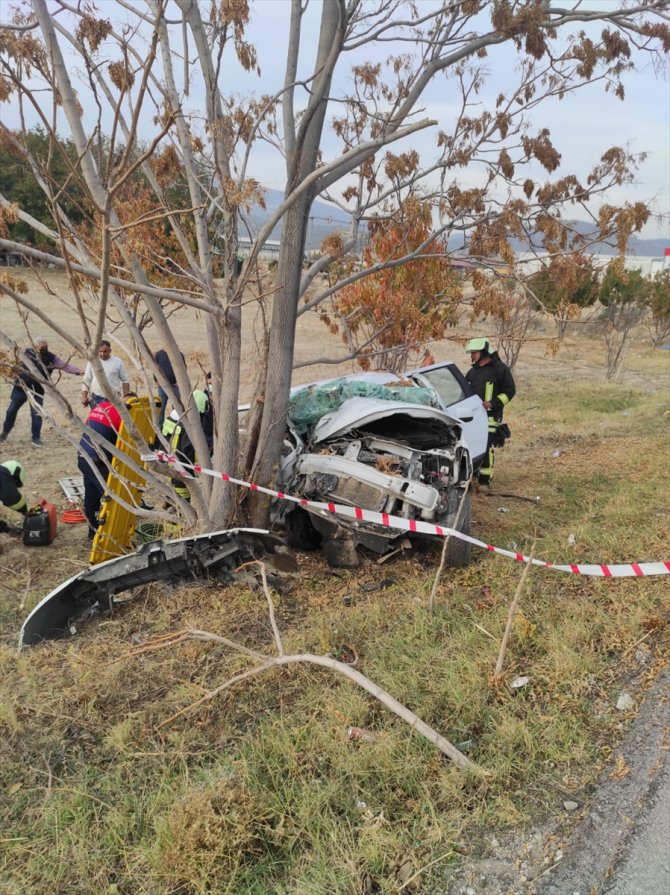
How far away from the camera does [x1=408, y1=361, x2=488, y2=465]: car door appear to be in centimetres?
651

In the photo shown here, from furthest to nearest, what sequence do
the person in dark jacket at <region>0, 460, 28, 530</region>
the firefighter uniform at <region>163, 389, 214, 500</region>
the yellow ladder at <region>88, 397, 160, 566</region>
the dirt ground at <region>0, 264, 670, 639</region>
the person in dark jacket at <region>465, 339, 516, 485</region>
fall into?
the person in dark jacket at <region>465, 339, 516, 485</region>, the firefighter uniform at <region>163, 389, 214, 500</region>, the person in dark jacket at <region>0, 460, 28, 530</region>, the dirt ground at <region>0, 264, 670, 639</region>, the yellow ladder at <region>88, 397, 160, 566</region>

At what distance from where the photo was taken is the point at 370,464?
512 centimetres

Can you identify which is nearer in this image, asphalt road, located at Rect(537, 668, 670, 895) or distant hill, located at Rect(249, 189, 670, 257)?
asphalt road, located at Rect(537, 668, 670, 895)

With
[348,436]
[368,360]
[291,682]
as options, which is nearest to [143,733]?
[291,682]

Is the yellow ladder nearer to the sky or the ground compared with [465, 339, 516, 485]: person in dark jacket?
nearer to the ground

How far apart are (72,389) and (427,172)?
9.84 metres

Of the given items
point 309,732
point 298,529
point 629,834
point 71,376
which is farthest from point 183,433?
point 71,376

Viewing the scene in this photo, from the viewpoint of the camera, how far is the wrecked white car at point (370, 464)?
189 inches

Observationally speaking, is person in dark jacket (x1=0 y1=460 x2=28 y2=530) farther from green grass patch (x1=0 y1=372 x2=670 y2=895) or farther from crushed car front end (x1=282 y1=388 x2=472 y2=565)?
crushed car front end (x1=282 y1=388 x2=472 y2=565)

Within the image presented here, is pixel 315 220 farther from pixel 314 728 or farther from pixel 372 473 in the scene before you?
pixel 314 728

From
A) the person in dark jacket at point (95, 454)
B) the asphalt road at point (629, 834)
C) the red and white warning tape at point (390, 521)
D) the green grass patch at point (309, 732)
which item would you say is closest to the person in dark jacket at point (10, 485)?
the person in dark jacket at point (95, 454)

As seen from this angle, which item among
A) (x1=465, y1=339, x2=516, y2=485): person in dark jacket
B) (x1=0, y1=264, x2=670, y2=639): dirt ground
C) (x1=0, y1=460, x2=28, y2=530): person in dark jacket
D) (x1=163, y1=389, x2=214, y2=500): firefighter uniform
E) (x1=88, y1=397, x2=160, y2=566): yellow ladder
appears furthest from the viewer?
(x1=465, y1=339, x2=516, y2=485): person in dark jacket

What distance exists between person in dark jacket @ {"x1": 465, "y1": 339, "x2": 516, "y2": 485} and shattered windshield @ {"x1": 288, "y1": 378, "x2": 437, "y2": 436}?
3.88 ft

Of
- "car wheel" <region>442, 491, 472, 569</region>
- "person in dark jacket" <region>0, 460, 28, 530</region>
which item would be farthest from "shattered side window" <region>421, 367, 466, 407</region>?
"person in dark jacket" <region>0, 460, 28, 530</region>
